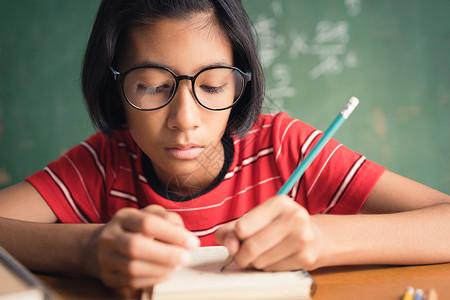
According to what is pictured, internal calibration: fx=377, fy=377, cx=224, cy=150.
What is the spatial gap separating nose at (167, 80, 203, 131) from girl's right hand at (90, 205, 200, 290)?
23cm

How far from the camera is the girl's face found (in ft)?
2.17

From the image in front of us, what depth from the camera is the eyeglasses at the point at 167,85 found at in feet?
2.19

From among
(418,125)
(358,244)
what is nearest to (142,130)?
(358,244)

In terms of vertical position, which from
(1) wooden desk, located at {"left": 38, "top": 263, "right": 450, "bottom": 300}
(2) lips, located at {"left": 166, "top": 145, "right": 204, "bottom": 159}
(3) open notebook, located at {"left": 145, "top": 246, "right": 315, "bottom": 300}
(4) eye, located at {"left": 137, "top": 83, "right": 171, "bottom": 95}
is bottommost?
(1) wooden desk, located at {"left": 38, "top": 263, "right": 450, "bottom": 300}

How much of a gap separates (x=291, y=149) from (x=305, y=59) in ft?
3.16

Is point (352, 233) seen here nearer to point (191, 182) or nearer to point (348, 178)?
point (348, 178)

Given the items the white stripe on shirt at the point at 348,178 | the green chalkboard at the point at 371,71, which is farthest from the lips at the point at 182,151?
the green chalkboard at the point at 371,71

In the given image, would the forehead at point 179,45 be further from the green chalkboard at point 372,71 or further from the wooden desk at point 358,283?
the green chalkboard at point 372,71

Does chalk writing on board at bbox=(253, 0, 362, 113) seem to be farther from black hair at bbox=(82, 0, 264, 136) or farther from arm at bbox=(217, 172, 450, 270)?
arm at bbox=(217, 172, 450, 270)

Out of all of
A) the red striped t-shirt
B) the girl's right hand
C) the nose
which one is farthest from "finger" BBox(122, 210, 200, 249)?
the red striped t-shirt

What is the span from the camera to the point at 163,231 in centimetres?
44

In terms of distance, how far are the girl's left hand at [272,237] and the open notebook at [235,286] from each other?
2cm

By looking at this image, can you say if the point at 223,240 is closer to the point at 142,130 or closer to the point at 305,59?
the point at 142,130

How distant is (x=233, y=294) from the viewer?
422 mm
